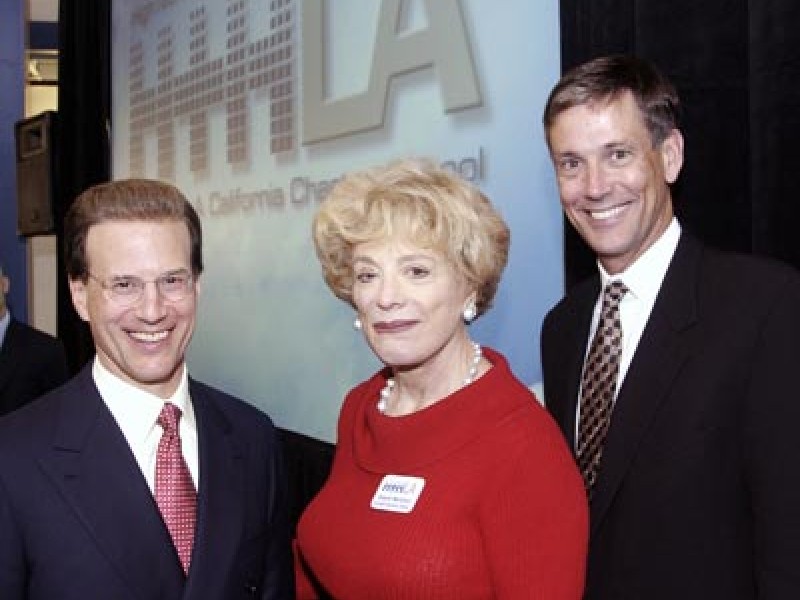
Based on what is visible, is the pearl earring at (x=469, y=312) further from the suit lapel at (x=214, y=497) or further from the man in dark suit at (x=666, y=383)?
the suit lapel at (x=214, y=497)

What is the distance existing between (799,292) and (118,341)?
1.08 m

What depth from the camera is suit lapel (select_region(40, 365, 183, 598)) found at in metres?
1.70

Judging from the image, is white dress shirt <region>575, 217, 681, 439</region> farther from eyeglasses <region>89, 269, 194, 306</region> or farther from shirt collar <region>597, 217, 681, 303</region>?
eyeglasses <region>89, 269, 194, 306</region>

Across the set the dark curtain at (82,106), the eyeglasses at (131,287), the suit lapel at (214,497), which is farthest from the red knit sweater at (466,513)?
the dark curtain at (82,106)

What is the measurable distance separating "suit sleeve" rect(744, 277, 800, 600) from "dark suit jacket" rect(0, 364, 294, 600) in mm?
821

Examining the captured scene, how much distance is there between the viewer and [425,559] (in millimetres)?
1630

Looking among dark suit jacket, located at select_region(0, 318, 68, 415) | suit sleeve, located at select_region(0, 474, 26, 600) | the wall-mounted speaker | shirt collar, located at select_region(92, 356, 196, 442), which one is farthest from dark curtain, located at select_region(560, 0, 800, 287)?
the wall-mounted speaker

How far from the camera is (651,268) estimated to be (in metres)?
1.99

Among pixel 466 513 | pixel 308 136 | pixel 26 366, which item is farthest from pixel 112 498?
pixel 26 366

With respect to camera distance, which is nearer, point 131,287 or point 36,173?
point 131,287

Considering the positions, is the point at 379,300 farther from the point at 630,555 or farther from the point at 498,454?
the point at 630,555

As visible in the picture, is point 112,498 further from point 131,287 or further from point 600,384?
point 600,384

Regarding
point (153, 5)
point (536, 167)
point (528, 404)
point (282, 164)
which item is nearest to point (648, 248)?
point (528, 404)

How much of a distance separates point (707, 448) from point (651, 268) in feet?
1.24
